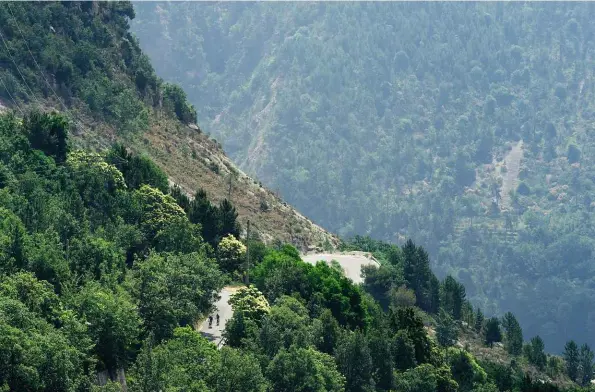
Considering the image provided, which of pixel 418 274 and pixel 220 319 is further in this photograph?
pixel 418 274

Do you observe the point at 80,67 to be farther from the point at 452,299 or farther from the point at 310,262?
the point at 452,299

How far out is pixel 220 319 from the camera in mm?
99188

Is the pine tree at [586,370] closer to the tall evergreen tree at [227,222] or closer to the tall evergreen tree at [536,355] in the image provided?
the tall evergreen tree at [536,355]

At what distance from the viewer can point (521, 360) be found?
461ft

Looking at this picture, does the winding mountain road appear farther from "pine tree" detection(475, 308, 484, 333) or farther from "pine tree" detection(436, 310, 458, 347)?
"pine tree" detection(475, 308, 484, 333)

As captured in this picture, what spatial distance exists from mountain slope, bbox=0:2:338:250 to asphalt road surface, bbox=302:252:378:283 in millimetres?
3246

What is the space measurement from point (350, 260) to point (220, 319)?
58665 mm

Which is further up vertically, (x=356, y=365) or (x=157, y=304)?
(x=356, y=365)

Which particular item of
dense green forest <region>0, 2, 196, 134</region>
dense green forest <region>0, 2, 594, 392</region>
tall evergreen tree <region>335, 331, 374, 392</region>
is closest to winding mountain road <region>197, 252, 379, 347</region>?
dense green forest <region>0, 2, 594, 392</region>

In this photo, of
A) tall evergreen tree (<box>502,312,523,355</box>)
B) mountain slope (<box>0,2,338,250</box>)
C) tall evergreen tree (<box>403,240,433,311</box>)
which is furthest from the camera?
tall evergreen tree (<box>403,240,433,311</box>)

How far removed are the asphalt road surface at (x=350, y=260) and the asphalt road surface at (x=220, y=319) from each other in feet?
129

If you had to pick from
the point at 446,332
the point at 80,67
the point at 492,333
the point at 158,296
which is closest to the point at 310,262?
the point at 446,332

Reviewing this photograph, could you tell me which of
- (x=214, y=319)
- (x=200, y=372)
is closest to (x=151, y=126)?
(x=214, y=319)

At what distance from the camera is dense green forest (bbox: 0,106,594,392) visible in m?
73.5
